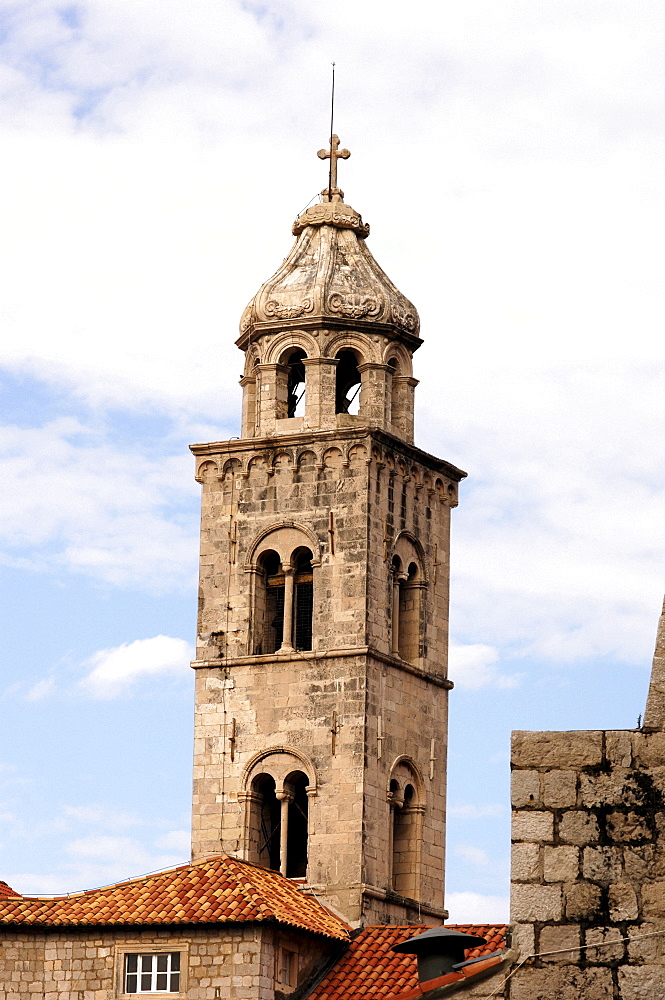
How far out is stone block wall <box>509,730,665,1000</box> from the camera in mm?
9047

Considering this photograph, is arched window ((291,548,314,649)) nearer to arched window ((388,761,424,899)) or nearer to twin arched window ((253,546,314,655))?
twin arched window ((253,546,314,655))

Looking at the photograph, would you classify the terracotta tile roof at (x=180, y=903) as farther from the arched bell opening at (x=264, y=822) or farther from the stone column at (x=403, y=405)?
the stone column at (x=403, y=405)

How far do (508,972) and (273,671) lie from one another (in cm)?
3144

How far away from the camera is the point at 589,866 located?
9133mm

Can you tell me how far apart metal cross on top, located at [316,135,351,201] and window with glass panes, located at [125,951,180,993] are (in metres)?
19.4

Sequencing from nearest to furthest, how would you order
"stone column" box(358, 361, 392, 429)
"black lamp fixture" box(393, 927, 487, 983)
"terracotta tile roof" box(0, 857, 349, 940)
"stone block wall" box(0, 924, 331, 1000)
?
"black lamp fixture" box(393, 927, 487, 983)
"stone block wall" box(0, 924, 331, 1000)
"terracotta tile roof" box(0, 857, 349, 940)
"stone column" box(358, 361, 392, 429)

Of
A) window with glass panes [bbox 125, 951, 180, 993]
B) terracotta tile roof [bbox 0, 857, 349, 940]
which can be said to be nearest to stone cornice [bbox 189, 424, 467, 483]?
terracotta tile roof [bbox 0, 857, 349, 940]

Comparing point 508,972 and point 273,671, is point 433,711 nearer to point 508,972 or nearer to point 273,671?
point 273,671

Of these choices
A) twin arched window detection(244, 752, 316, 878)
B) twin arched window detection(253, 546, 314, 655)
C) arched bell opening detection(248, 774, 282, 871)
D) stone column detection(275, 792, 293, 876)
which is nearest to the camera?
stone column detection(275, 792, 293, 876)

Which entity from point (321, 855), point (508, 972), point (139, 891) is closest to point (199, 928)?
point (139, 891)

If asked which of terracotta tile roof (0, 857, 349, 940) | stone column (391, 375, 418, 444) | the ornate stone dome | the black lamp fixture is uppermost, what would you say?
the ornate stone dome

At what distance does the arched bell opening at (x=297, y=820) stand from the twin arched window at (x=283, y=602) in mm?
2558

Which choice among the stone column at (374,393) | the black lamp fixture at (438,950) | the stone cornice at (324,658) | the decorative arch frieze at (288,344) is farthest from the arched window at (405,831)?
the black lamp fixture at (438,950)

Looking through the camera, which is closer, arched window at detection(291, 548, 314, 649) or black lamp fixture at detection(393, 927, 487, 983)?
black lamp fixture at detection(393, 927, 487, 983)
